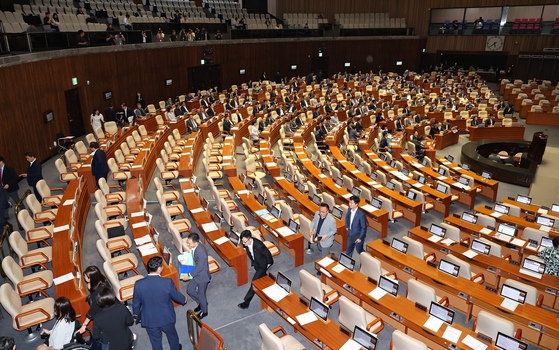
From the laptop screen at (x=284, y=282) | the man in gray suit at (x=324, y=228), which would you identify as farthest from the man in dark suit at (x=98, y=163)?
the laptop screen at (x=284, y=282)

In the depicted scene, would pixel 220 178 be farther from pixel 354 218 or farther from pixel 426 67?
pixel 426 67

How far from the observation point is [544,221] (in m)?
8.93

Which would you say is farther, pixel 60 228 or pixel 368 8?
pixel 368 8

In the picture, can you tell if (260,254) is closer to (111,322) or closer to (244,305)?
(244,305)

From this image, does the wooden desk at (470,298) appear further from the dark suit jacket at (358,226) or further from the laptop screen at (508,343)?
the laptop screen at (508,343)

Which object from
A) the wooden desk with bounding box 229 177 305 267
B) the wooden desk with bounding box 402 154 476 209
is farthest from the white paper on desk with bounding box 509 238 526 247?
the wooden desk with bounding box 229 177 305 267

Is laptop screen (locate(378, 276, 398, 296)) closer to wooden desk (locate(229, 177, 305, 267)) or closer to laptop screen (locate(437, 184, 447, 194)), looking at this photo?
wooden desk (locate(229, 177, 305, 267))

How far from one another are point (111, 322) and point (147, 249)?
7.81ft

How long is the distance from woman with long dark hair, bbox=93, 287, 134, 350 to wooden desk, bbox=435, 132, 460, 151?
15870 millimetres

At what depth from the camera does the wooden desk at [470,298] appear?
222 inches

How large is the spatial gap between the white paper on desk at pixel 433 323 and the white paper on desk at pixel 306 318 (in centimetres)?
158

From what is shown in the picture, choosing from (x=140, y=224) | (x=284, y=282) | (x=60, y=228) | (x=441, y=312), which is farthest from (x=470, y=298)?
(x=60, y=228)

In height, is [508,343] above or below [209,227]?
above

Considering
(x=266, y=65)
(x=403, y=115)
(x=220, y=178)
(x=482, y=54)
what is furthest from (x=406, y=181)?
(x=482, y=54)
